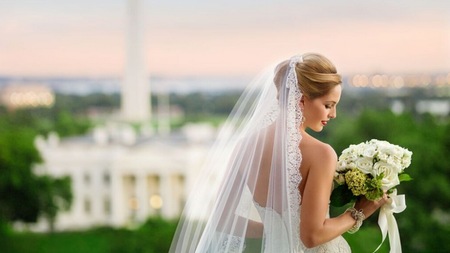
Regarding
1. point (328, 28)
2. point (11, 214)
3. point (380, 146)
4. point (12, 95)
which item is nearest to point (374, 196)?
point (380, 146)

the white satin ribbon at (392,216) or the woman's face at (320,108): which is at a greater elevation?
the woman's face at (320,108)

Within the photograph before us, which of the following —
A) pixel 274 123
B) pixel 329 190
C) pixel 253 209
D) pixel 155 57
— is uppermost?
pixel 274 123

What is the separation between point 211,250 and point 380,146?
0.59m

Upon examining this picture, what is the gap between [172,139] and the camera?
30.6m

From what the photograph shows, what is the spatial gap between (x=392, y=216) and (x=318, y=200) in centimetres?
35

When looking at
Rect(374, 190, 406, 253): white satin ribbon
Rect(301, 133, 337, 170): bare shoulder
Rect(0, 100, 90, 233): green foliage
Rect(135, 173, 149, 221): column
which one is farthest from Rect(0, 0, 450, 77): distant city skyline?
Rect(301, 133, 337, 170): bare shoulder

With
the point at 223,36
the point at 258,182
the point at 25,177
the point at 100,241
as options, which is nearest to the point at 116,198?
the point at 100,241

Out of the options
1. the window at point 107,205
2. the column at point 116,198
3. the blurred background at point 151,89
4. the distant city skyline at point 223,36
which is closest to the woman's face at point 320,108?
the blurred background at point 151,89

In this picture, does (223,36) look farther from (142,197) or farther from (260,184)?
(260,184)

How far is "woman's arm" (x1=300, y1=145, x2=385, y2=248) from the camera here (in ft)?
5.18

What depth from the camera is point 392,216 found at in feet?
5.94

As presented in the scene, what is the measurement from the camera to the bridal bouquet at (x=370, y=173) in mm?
1671

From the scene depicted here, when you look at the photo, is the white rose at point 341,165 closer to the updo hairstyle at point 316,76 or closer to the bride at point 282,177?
the bride at point 282,177

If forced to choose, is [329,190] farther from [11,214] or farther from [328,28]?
[328,28]
